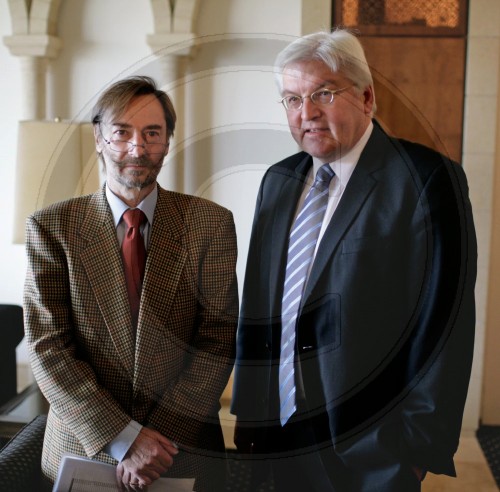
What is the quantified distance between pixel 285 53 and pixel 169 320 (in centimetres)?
52

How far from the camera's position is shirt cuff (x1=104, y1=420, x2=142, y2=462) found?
50.5 inches

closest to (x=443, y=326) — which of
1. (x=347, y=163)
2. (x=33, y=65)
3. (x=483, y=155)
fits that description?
(x=347, y=163)

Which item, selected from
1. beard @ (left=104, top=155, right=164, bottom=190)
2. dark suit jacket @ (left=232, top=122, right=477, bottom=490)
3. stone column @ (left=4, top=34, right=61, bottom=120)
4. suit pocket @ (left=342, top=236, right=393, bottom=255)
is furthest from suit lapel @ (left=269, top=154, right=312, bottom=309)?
stone column @ (left=4, top=34, right=61, bottom=120)

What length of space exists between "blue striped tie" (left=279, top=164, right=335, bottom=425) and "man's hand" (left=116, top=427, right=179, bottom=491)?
0.27 meters

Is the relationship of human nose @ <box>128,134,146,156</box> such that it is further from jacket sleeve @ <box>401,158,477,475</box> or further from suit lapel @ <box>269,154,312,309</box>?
jacket sleeve @ <box>401,158,477,475</box>

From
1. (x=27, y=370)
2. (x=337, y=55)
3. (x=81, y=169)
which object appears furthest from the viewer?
(x=27, y=370)

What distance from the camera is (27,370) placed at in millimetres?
3379

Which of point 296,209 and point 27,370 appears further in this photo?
point 27,370

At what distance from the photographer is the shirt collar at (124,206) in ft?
→ 4.16

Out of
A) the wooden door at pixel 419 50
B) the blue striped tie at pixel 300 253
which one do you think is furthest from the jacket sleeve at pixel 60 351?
the wooden door at pixel 419 50

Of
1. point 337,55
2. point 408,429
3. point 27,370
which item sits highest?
point 337,55

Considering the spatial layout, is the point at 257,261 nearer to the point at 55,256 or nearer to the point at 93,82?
the point at 55,256

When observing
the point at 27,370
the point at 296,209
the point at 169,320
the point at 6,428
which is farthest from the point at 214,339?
the point at 27,370

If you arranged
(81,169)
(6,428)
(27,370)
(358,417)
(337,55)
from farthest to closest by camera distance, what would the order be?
1. (27,370)
2. (6,428)
3. (81,169)
4. (358,417)
5. (337,55)
